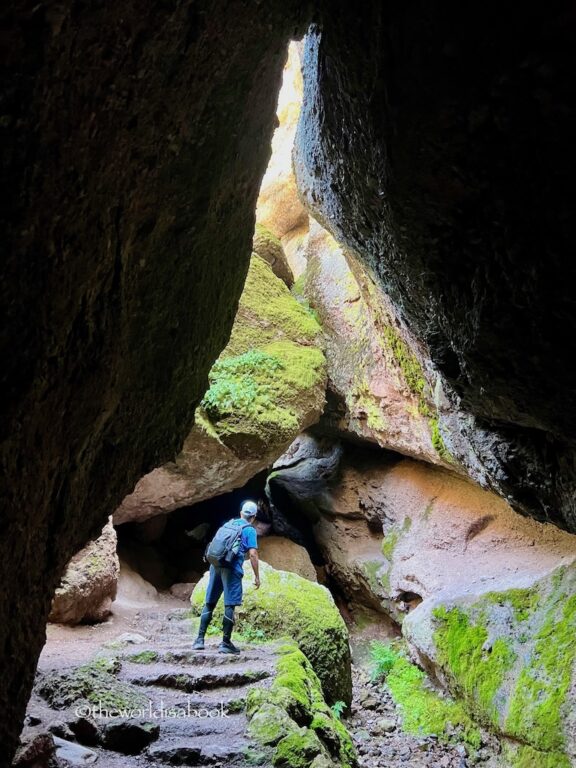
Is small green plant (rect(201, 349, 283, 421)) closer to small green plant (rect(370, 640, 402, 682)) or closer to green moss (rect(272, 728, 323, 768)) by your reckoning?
small green plant (rect(370, 640, 402, 682))

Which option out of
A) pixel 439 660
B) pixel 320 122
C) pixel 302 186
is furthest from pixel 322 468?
pixel 320 122

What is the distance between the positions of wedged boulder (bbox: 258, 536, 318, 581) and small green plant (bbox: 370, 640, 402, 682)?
2.29m

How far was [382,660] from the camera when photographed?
1022 centimetres

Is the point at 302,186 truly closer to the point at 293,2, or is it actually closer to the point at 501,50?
the point at 293,2

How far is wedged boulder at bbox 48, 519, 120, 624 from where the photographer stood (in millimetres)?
7941

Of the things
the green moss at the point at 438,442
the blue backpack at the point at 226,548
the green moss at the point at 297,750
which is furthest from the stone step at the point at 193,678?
the green moss at the point at 438,442

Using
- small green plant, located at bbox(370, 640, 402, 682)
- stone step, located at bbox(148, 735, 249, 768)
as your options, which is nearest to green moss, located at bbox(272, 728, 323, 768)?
stone step, located at bbox(148, 735, 249, 768)

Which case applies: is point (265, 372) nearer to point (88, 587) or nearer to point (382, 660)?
point (88, 587)

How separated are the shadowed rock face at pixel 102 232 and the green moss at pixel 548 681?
5.31 meters

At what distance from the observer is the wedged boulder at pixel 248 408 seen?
34.3ft

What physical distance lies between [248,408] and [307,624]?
13.3 feet

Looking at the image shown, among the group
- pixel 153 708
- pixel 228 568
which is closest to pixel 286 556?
pixel 228 568

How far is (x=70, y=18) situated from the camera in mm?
1630

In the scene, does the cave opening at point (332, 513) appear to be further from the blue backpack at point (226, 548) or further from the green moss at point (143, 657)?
the blue backpack at point (226, 548)
